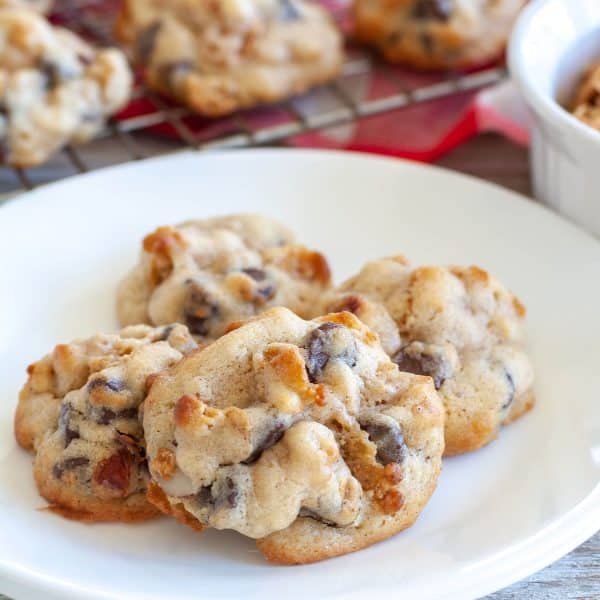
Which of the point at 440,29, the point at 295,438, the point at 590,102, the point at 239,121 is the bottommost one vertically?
the point at 239,121

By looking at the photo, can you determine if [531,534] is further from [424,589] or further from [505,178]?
[505,178]

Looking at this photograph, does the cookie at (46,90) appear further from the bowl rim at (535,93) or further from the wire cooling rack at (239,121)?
the bowl rim at (535,93)

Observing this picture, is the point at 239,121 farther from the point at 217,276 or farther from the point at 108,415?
the point at 108,415

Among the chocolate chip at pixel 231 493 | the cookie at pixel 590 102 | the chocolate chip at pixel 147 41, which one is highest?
the chocolate chip at pixel 231 493

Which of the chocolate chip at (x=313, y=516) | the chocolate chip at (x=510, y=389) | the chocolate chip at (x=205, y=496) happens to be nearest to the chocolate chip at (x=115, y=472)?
the chocolate chip at (x=205, y=496)

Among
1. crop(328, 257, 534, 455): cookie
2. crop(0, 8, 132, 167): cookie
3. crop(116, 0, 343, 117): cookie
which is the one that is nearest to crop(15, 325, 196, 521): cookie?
crop(328, 257, 534, 455): cookie

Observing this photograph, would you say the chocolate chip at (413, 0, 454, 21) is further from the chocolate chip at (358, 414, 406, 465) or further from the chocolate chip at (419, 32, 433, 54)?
the chocolate chip at (358, 414, 406, 465)

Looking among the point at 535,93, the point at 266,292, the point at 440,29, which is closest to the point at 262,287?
the point at 266,292
